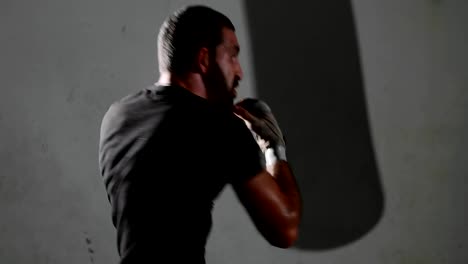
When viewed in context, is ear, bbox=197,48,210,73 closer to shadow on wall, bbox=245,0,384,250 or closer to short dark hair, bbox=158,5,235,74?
short dark hair, bbox=158,5,235,74

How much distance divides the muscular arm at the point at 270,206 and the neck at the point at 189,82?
199 mm

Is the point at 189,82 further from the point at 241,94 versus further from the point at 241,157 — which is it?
the point at 241,94

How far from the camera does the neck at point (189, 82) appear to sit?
2.76 ft

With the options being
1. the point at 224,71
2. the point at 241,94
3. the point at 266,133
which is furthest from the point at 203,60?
the point at 241,94

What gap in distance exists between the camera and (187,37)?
A: 856mm

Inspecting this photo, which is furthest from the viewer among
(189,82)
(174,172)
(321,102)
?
(321,102)

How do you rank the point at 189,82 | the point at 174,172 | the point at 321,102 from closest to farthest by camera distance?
the point at 174,172, the point at 189,82, the point at 321,102

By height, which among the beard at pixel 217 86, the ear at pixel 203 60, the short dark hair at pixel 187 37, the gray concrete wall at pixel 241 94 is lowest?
the gray concrete wall at pixel 241 94

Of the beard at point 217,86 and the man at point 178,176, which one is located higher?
the beard at point 217,86

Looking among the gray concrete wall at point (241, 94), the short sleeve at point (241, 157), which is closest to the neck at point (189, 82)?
the short sleeve at point (241, 157)

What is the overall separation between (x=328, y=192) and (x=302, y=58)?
15.7 inches

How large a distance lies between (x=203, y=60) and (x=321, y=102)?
22.3 inches

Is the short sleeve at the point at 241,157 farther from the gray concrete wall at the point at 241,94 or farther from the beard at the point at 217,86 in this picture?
the gray concrete wall at the point at 241,94

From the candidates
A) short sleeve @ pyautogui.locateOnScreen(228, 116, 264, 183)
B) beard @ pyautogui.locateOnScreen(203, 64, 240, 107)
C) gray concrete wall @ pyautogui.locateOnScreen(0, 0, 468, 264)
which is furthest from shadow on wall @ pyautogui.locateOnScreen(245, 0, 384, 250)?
short sleeve @ pyautogui.locateOnScreen(228, 116, 264, 183)
